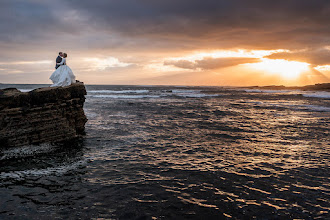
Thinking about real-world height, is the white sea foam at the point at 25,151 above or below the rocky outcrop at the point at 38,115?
below

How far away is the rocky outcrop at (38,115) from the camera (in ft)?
41.4

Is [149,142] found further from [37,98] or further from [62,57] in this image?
[62,57]

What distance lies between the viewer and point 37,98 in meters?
13.6

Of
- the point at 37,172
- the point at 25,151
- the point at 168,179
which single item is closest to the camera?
the point at 168,179

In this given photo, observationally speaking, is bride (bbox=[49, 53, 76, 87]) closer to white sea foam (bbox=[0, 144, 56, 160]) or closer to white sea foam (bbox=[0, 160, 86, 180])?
white sea foam (bbox=[0, 144, 56, 160])

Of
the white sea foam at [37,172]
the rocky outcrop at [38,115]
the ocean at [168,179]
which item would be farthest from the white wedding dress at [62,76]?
the white sea foam at [37,172]

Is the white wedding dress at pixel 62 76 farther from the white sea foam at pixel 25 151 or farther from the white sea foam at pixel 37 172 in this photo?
the white sea foam at pixel 37 172

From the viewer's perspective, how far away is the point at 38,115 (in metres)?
13.6

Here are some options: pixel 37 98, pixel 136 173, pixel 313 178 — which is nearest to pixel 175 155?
pixel 136 173

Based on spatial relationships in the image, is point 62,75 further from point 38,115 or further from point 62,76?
point 38,115

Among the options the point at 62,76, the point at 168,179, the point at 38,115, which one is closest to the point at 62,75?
the point at 62,76

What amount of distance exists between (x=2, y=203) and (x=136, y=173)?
16.4ft

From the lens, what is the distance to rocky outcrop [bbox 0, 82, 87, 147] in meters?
12.6

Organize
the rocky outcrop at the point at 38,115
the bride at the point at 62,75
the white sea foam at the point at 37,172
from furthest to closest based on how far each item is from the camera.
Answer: the bride at the point at 62,75 < the rocky outcrop at the point at 38,115 < the white sea foam at the point at 37,172
